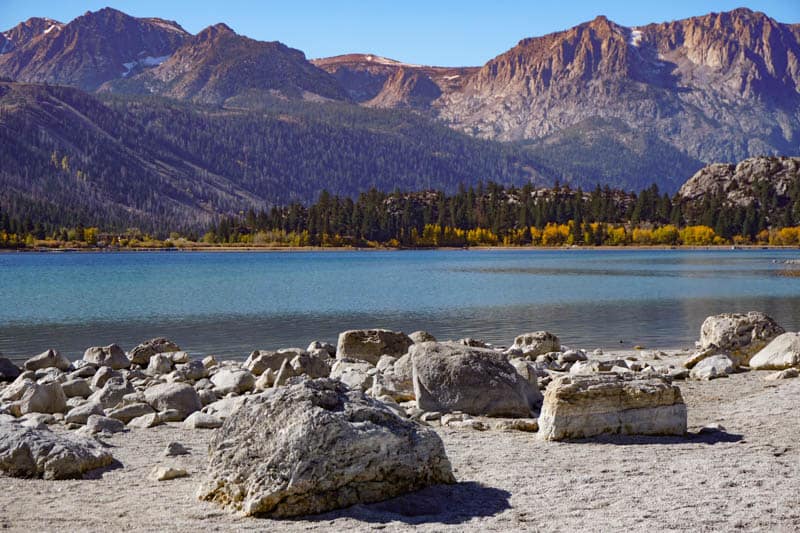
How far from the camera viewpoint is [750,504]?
9.87 m

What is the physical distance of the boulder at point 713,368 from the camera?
21.0 m

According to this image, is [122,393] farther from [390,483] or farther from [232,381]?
[390,483]

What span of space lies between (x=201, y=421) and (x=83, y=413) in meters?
2.49

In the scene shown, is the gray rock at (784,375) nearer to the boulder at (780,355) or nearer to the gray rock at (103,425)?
the boulder at (780,355)

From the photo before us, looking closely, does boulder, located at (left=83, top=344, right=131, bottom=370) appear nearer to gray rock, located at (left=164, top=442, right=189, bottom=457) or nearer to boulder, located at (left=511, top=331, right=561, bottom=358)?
boulder, located at (left=511, top=331, right=561, bottom=358)

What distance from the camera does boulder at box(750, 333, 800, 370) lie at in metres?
21.6

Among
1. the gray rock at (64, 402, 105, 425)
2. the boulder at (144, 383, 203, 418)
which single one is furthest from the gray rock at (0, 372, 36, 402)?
the boulder at (144, 383, 203, 418)

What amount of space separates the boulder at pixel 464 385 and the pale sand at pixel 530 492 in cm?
167

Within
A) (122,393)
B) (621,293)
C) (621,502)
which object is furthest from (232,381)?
(621,293)

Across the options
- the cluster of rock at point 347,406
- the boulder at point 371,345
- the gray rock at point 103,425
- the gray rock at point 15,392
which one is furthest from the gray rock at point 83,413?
the boulder at point 371,345

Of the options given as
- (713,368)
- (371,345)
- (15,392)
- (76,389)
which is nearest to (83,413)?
(76,389)

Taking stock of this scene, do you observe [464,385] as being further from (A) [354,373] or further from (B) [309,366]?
(B) [309,366]

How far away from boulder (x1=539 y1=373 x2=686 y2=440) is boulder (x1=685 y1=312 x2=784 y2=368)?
33.4 feet

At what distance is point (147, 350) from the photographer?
95.1 feet
